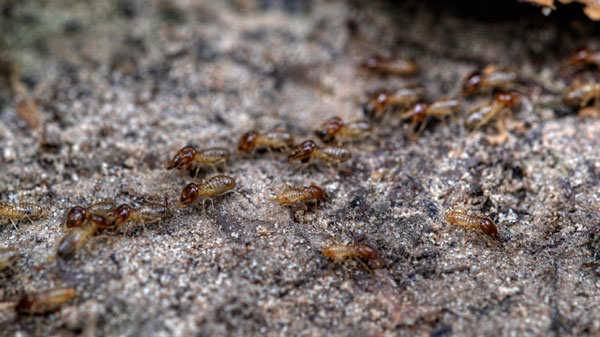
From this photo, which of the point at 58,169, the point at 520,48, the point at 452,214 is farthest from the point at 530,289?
the point at 58,169

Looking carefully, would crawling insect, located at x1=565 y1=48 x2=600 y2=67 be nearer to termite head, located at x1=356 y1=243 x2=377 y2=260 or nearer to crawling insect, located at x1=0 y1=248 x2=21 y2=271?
termite head, located at x1=356 y1=243 x2=377 y2=260

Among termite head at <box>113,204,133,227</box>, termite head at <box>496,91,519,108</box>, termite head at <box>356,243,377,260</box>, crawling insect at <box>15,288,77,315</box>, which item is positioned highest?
termite head at <box>496,91,519,108</box>

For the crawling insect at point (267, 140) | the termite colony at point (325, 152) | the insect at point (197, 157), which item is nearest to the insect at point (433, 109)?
the termite colony at point (325, 152)

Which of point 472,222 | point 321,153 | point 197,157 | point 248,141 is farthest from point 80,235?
point 472,222

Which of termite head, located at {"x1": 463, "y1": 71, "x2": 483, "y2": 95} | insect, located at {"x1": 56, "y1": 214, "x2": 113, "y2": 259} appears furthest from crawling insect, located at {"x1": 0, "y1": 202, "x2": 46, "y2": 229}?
termite head, located at {"x1": 463, "y1": 71, "x2": 483, "y2": 95}

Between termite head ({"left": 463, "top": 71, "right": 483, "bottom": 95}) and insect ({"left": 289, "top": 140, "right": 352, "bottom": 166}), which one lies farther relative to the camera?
termite head ({"left": 463, "top": 71, "right": 483, "bottom": 95})

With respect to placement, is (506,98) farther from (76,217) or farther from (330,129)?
(76,217)

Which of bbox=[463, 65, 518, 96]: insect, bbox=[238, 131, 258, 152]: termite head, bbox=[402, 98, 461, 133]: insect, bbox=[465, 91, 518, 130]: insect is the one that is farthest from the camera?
bbox=[463, 65, 518, 96]: insect

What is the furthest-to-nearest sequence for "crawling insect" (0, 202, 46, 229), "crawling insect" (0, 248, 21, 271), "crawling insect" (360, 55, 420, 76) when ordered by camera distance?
"crawling insect" (360, 55, 420, 76), "crawling insect" (0, 202, 46, 229), "crawling insect" (0, 248, 21, 271)
